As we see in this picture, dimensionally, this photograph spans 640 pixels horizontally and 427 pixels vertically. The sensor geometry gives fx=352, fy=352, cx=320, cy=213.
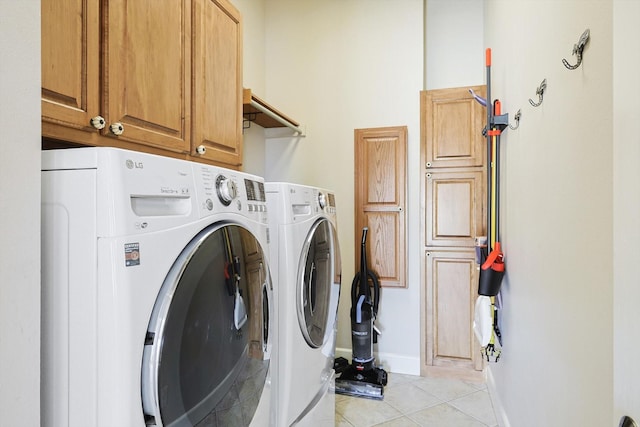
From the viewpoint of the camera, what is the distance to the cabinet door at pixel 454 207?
2535mm

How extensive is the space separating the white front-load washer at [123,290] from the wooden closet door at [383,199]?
78.4 inches

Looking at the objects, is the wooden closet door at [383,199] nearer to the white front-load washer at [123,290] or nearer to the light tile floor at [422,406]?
the light tile floor at [422,406]

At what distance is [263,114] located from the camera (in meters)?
2.57

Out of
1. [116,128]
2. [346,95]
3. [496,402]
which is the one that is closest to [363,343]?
[496,402]

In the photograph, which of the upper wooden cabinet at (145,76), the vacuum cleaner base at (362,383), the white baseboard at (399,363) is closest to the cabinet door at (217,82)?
the upper wooden cabinet at (145,76)

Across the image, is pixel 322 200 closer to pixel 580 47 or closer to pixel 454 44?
pixel 580 47

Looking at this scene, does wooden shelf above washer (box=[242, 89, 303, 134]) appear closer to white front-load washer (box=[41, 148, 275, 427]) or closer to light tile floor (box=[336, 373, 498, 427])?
white front-load washer (box=[41, 148, 275, 427])

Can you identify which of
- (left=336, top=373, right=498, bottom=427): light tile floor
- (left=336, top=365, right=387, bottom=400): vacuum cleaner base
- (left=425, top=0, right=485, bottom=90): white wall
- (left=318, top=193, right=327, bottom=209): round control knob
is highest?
(left=425, top=0, right=485, bottom=90): white wall

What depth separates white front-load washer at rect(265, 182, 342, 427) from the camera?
4.33ft

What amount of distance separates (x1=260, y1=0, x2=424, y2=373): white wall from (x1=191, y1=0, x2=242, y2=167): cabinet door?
1134 millimetres

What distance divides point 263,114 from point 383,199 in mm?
1098

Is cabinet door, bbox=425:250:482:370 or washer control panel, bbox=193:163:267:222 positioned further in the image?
cabinet door, bbox=425:250:482:370

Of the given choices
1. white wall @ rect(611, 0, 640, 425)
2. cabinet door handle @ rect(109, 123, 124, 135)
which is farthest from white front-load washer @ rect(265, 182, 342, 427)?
white wall @ rect(611, 0, 640, 425)

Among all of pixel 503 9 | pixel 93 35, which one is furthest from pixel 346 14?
pixel 93 35
